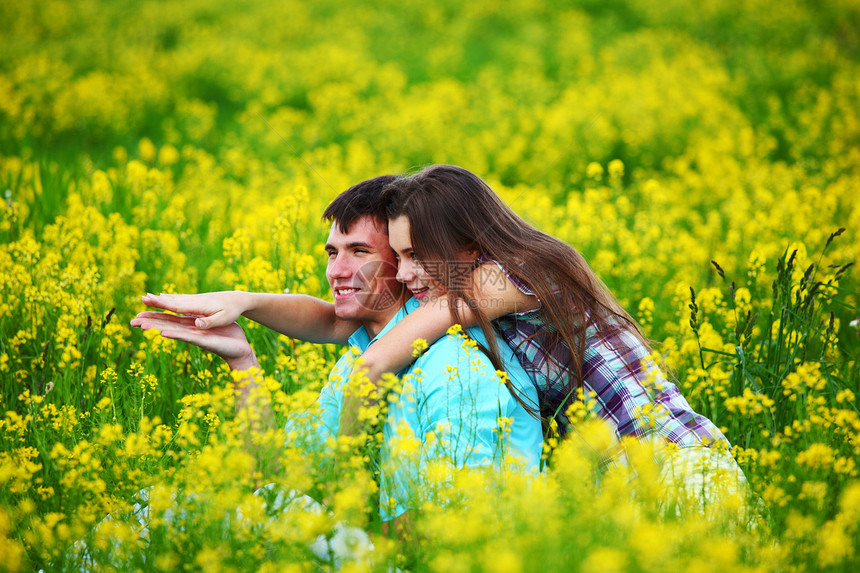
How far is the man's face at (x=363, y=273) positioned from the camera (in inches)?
126

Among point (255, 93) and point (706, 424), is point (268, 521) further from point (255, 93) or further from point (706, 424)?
point (255, 93)

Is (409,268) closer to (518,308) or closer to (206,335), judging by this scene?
(518,308)

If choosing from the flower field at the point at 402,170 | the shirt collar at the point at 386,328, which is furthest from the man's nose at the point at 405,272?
the flower field at the point at 402,170

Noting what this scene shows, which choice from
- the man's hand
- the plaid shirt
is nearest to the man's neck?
the plaid shirt

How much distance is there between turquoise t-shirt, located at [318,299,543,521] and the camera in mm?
2334

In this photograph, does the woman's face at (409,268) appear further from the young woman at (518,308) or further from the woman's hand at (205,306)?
the woman's hand at (205,306)

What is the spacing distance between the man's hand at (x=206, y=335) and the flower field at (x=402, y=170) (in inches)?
8.1

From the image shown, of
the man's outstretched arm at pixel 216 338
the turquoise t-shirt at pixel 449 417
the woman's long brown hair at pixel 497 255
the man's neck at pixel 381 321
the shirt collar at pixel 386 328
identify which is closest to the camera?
the turquoise t-shirt at pixel 449 417

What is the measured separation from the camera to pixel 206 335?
2.80m

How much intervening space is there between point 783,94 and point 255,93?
768 cm

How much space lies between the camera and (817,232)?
4.86 metres

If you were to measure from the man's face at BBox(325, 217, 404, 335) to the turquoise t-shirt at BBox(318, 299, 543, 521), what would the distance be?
41 cm

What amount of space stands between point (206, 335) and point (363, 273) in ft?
2.43

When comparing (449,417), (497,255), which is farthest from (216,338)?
(497,255)
